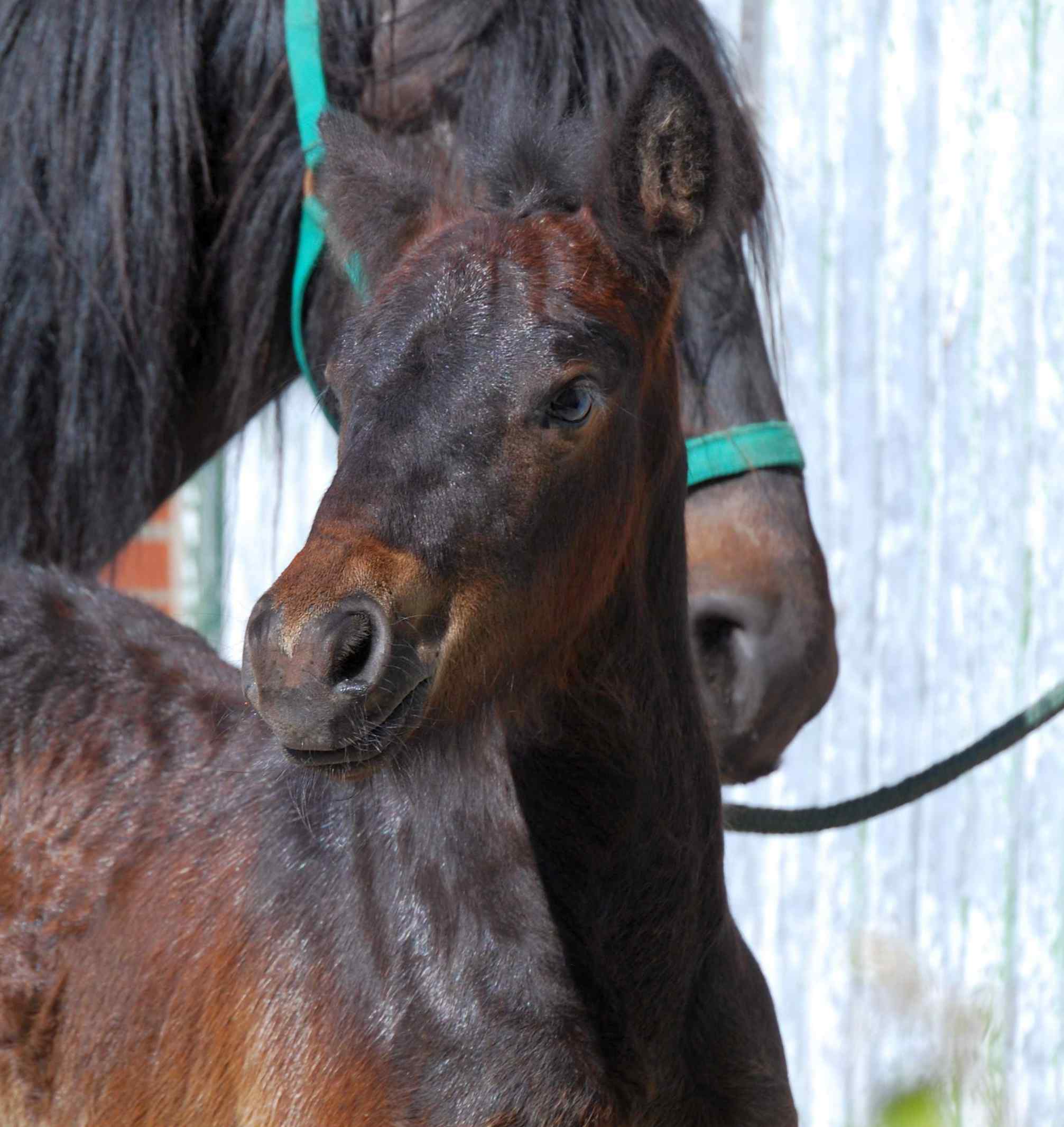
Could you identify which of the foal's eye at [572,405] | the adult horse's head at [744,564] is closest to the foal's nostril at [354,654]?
the foal's eye at [572,405]

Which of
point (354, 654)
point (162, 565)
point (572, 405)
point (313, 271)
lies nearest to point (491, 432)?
point (572, 405)

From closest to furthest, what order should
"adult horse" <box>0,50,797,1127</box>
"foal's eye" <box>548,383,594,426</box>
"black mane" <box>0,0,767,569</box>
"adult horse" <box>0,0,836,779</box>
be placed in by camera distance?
1. "adult horse" <box>0,50,797,1127</box>
2. "foal's eye" <box>548,383,594,426</box>
3. "adult horse" <box>0,0,836,779</box>
4. "black mane" <box>0,0,767,569</box>

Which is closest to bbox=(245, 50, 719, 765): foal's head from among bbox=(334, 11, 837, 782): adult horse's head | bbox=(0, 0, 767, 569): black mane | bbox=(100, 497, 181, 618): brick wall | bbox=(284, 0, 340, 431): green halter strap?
bbox=(334, 11, 837, 782): adult horse's head

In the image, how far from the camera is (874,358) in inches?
169

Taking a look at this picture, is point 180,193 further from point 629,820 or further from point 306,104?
point 629,820

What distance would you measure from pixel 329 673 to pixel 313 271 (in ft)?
4.23

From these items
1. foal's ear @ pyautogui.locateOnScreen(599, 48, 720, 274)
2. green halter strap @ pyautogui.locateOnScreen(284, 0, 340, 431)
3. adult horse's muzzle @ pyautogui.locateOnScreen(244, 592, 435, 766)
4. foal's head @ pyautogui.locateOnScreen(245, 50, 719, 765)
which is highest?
green halter strap @ pyautogui.locateOnScreen(284, 0, 340, 431)

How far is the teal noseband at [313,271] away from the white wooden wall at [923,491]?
1.50m

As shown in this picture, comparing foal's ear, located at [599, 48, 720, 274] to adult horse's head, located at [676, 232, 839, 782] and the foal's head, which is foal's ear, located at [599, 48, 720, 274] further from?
adult horse's head, located at [676, 232, 839, 782]

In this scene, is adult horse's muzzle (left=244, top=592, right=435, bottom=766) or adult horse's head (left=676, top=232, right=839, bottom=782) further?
adult horse's head (left=676, top=232, right=839, bottom=782)

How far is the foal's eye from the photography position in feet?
6.13

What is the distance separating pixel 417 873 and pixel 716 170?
41.4 inches

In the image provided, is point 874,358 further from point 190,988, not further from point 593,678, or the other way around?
point 190,988

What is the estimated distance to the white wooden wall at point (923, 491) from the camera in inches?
161
